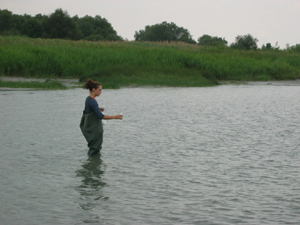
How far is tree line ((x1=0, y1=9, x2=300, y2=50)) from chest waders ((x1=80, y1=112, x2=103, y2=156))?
39.6 meters

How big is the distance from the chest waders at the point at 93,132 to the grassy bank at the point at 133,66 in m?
14.5

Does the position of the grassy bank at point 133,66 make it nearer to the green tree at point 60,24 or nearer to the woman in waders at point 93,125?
the woman in waders at point 93,125

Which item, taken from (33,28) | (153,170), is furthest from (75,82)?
(33,28)

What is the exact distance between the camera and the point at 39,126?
10.7m

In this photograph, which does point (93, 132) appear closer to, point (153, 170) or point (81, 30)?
point (153, 170)

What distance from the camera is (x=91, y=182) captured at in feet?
20.4

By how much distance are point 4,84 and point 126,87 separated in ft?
18.3

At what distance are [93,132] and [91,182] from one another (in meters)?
1.69

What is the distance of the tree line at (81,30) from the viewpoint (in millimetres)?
81062

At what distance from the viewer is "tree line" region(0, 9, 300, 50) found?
8106 cm

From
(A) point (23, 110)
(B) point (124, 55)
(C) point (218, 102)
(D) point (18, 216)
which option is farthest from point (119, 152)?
(B) point (124, 55)

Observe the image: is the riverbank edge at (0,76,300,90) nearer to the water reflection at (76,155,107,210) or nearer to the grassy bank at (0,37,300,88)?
the grassy bank at (0,37,300,88)

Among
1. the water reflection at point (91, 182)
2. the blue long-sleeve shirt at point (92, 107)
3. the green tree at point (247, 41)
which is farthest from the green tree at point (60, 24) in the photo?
the water reflection at point (91, 182)

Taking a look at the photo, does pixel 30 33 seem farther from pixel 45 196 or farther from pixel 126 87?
pixel 45 196
